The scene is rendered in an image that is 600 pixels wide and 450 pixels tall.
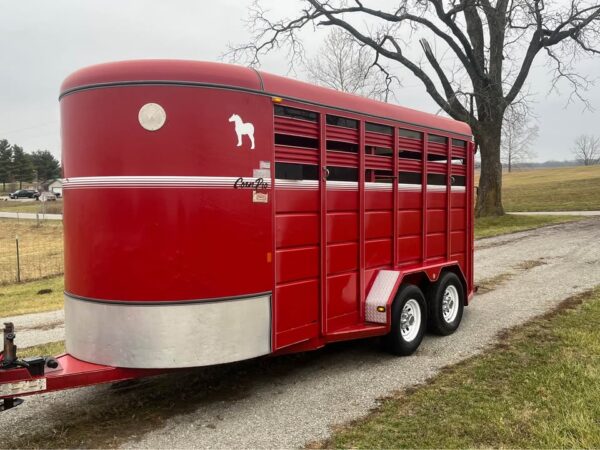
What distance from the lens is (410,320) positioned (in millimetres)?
6098

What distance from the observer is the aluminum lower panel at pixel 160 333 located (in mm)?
4043

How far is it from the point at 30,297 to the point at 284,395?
8267 millimetres

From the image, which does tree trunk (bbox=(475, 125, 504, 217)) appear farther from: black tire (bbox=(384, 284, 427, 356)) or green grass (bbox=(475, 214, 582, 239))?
black tire (bbox=(384, 284, 427, 356))

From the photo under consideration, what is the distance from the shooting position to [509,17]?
2095 cm

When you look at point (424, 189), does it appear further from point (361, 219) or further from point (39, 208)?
point (39, 208)

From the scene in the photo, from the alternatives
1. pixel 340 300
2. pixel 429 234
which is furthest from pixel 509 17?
pixel 340 300

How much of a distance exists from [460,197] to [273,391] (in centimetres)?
387

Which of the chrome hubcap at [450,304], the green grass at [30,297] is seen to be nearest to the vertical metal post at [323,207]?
the chrome hubcap at [450,304]

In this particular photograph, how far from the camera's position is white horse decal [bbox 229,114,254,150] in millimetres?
4262

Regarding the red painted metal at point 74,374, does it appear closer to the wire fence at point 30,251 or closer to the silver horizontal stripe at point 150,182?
the silver horizontal stripe at point 150,182

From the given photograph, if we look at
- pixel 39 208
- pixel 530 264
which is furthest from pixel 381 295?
pixel 39 208

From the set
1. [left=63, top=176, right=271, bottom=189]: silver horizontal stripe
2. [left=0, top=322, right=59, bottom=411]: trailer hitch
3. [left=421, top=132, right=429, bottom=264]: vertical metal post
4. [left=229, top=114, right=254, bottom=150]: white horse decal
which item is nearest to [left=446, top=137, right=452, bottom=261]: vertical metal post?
[left=421, top=132, right=429, bottom=264]: vertical metal post

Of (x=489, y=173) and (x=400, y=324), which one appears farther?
(x=489, y=173)

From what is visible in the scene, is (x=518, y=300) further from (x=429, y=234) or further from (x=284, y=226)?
(x=284, y=226)
